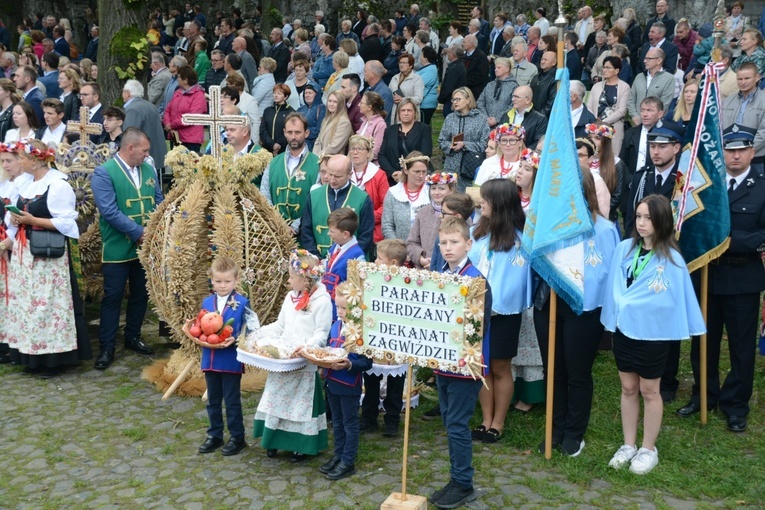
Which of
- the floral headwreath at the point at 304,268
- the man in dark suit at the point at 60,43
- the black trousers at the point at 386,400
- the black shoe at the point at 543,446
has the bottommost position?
the black shoe at the point at 543,446

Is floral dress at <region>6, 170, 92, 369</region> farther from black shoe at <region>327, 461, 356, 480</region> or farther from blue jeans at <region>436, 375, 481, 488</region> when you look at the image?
blue jeans at <region>436, 375, 481, 488</region>

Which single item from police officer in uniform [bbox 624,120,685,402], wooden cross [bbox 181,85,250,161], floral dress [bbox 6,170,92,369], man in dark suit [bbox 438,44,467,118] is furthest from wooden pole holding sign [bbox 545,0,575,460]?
man in dark suit [bbox 438,44,467,118]

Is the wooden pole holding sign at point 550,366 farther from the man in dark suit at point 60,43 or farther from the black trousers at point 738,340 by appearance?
the man in dark suit at point 60,43

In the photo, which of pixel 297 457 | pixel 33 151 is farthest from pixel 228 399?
pixel 33 151

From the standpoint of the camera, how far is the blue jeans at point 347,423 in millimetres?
6082

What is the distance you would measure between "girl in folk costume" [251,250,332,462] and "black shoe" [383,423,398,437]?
24.6 inches

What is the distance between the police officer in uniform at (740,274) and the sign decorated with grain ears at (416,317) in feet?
7.82

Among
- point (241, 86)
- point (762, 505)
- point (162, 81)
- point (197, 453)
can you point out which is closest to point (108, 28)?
point (162, 81)

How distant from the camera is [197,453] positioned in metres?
6.56

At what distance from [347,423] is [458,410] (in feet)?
2.85

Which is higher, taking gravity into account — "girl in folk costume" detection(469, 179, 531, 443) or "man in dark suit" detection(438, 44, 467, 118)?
"man in dark suit" detection(438, 44, 467, 118)

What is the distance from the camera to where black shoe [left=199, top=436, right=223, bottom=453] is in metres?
6.55

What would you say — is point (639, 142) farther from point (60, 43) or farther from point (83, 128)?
point (60, 43)

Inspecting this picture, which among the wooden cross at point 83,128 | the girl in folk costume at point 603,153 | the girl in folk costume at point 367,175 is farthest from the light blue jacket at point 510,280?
the wooden cross at point 83,128
